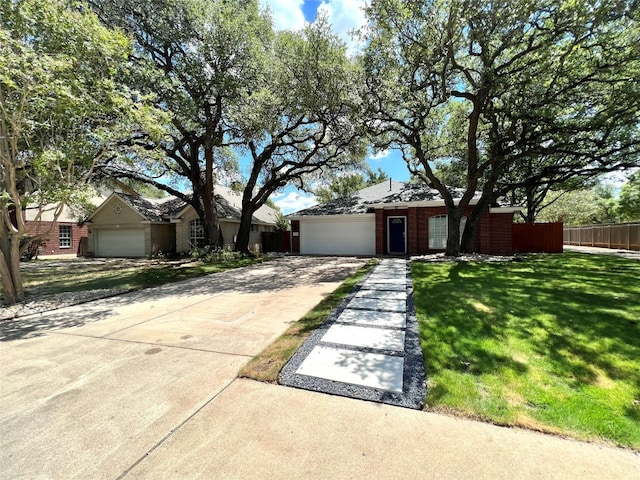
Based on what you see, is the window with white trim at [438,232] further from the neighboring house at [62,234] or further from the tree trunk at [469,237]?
the neighboring house at [62,234]

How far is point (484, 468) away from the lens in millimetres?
2127

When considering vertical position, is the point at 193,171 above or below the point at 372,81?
below

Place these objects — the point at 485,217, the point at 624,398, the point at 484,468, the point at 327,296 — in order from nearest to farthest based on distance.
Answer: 1. the point at 484,468
2. the point at 624,398
3. the point at 327,296
4. the point at 485,217

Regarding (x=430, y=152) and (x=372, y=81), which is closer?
(x=372, y=81)

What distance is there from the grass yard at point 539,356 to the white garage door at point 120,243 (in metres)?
19.8

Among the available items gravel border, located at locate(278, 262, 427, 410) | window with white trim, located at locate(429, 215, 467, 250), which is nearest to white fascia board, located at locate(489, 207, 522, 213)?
window with white trim, located at locate(429, 215, 467, 250)

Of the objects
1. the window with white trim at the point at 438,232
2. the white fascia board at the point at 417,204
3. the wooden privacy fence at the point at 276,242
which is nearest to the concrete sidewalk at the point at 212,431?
the white fascia board at the point at 417,204

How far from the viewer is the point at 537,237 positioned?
59.3ft

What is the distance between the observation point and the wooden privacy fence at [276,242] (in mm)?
22703

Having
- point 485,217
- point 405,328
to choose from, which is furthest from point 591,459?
point 485,217

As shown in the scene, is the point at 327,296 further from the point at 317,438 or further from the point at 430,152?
Result: the point at 430,152

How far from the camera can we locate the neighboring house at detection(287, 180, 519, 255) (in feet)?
52.8

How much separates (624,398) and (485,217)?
48.1ft

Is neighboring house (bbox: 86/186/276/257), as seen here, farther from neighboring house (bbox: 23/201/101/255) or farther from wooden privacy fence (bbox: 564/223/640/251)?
wooden privacy fence (bbox: 564/223/640/251)
